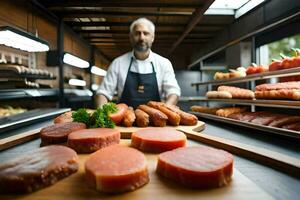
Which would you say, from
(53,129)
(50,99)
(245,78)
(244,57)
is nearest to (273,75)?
(245,78)

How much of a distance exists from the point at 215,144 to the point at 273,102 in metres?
0.60

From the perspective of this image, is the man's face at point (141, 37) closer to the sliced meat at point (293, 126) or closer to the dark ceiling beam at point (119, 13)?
the dark ceiling beam at point (119, 13)

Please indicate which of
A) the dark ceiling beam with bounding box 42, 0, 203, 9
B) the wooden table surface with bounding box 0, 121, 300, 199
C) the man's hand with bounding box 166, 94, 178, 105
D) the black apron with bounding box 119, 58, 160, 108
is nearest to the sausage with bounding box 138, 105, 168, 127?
the wooden table surface with bounding box 0, 121, 300, 199

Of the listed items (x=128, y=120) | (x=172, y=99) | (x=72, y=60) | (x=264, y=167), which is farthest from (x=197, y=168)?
(x=72, y=60)

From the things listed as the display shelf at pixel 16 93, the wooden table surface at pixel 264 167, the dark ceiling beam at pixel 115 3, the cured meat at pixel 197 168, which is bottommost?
the wooden table surface at pixel 264 167

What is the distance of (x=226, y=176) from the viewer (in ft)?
2.82

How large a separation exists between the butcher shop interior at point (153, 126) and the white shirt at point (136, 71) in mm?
13

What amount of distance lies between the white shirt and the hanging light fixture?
2.81 ft

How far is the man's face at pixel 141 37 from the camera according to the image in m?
3.03

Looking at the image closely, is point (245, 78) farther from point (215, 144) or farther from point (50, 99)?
point (50, 99)

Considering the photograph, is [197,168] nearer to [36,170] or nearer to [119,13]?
[36,170]

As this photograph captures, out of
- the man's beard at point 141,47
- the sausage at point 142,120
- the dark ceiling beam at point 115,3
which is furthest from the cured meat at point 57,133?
the dark ceiling beam at point 115,3

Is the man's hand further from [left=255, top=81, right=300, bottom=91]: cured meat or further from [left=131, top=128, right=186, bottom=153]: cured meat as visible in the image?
[left=131, top=128, right=186, bottom=153]: cured meat

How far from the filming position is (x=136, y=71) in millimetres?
3172
